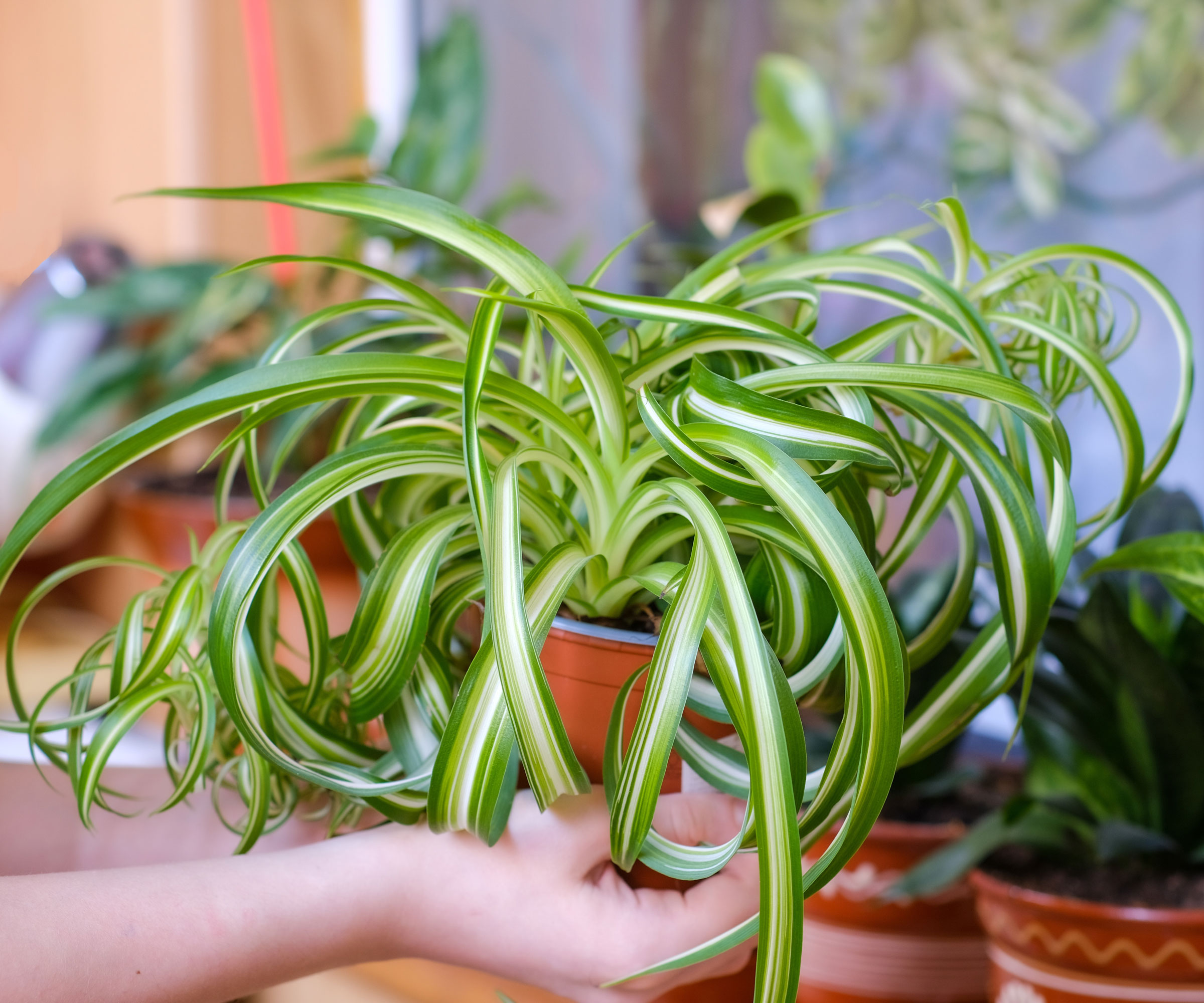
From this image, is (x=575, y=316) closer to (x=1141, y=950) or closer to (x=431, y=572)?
(x=431, y=572)

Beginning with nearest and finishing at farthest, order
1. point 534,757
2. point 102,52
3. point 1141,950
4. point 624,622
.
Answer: point 534,757, point 624,622, point 1141,950, point 102,52

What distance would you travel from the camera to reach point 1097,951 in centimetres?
54

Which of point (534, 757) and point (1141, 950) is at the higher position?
point (534, 757)

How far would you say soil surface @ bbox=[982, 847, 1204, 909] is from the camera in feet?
1.88

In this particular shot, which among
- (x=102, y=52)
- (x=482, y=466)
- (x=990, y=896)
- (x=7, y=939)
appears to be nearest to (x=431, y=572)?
(x=482, y=466)

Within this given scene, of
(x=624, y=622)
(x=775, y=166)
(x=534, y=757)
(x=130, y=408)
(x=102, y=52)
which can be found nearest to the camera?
(x=534, y=757)

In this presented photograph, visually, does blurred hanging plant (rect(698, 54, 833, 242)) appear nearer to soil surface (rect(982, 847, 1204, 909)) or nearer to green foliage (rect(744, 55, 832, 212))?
green foliage (rect(744, 55, 832, 212))

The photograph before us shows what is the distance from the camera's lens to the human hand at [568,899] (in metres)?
0.38

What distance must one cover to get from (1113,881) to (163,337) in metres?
1.13

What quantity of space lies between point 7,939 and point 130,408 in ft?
3.18

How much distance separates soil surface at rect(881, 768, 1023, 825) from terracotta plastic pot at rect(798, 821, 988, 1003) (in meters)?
0.05

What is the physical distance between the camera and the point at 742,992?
0.45 metres

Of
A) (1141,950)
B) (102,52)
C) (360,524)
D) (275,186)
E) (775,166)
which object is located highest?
(102,52)

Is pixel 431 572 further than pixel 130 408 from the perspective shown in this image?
No
